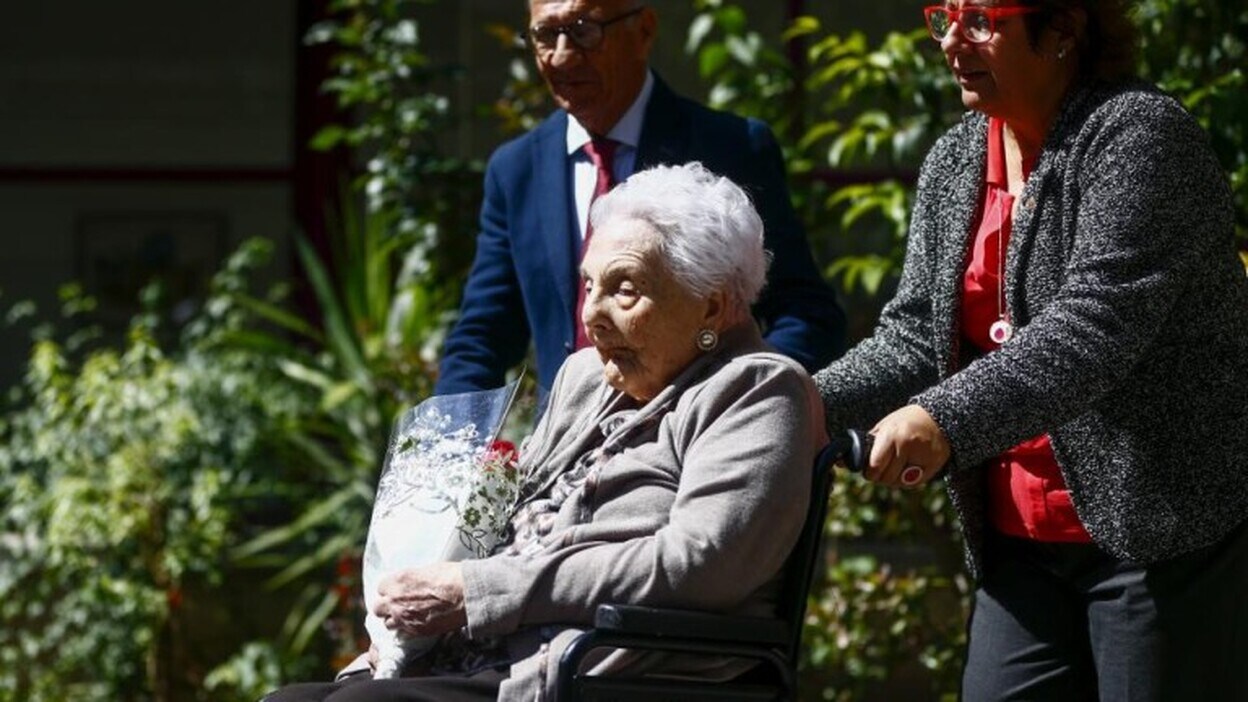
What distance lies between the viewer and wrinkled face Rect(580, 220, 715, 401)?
12.0ft

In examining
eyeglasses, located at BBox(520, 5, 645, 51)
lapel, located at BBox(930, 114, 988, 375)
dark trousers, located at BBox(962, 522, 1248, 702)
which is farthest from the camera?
eyeglasses, located at BBox(520, 5, 645, 51)

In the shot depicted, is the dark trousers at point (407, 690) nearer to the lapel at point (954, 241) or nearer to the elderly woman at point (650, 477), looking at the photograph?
the elderly woman at point (650, 477)

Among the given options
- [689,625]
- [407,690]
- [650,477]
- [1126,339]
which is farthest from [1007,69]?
[407,690]

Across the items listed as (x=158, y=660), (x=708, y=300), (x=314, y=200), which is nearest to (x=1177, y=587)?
(x=708, y=300)

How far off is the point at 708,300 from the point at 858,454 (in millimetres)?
428

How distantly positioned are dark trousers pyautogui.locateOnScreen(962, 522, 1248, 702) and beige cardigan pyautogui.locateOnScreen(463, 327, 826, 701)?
1.25 ft

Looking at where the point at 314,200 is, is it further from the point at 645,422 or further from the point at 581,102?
the point at 645,422

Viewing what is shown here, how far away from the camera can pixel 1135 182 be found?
3.35m

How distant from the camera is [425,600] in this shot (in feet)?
11.8

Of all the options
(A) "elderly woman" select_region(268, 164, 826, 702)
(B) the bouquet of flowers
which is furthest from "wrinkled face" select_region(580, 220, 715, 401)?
(B) the bouquet of flowers

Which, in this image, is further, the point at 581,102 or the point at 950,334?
the point at 581,102

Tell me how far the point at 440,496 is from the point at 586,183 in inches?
40.1

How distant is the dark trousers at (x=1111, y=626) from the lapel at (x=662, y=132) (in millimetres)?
1157

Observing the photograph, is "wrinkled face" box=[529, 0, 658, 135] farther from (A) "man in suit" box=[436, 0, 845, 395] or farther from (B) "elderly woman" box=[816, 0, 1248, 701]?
(B) "elderly woman" box=[816, 0, 1248, 701]
